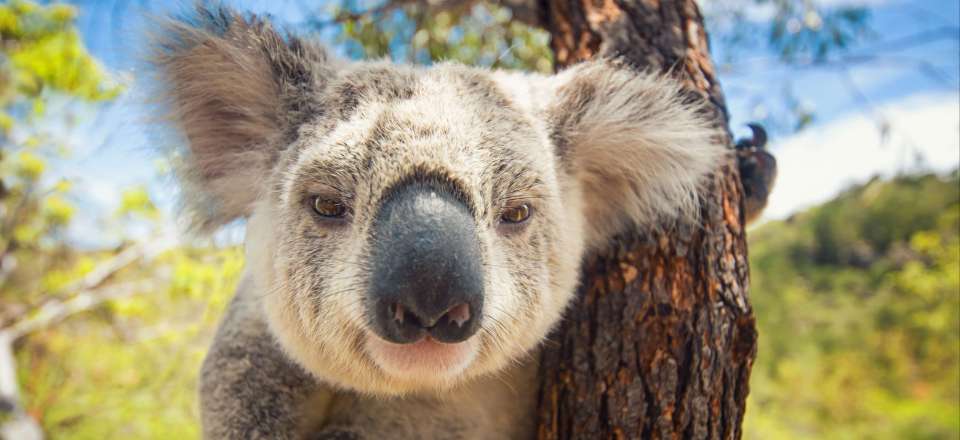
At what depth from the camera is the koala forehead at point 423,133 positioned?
1.43 meters

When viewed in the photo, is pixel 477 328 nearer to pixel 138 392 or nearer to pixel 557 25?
pixel 557 25

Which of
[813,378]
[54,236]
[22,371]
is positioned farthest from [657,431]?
[813,378]

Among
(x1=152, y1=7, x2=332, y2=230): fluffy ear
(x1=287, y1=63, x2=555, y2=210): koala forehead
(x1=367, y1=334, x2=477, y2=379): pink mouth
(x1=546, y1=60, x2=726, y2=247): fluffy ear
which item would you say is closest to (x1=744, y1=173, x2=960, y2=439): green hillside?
(x1=546, y1=60, x2=726, y2=247): fluffy ear

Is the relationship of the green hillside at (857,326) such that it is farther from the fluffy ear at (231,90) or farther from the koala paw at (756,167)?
the fluffy ear at (231,90)

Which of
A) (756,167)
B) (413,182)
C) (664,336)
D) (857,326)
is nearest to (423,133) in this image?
(413,182)

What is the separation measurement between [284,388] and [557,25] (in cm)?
174

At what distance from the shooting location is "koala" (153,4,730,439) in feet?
4.44

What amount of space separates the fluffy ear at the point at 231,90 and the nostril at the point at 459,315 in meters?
0.88

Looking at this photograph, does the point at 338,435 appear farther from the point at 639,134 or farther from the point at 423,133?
the point at 639,134

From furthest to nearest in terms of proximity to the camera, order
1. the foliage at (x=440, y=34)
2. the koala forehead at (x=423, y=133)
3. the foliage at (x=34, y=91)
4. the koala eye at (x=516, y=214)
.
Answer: the foliage at (x=34, y=91) → the foliage at (x=440, y=34) → the koala eye at (x=516, y=214) → the koala forehead at (x=423, y=133)

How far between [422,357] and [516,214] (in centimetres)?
46

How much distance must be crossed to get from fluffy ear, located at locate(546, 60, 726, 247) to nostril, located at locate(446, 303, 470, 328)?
83 cm

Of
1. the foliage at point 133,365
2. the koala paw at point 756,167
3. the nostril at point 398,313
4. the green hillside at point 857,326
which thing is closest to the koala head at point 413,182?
the nostril at point 398,313

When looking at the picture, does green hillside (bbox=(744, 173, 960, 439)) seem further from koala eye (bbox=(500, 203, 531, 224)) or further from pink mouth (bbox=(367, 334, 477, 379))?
pink mouth (bbox=(367, 334, 477, 379))
